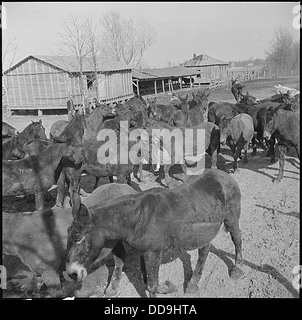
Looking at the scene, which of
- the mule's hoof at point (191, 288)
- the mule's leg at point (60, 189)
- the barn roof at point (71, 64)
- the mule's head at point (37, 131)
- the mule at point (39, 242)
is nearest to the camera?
the mule at point (39, 242)

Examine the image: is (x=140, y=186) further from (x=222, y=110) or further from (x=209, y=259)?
(x=222, y=110)

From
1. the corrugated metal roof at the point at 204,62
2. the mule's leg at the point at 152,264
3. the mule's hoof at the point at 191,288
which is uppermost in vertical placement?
the corrugated metal roof at the point at 204,62

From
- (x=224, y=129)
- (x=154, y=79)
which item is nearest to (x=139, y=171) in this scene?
(x=224, y=129)

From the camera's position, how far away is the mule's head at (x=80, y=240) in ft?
11.0

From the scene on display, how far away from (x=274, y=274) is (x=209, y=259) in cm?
103

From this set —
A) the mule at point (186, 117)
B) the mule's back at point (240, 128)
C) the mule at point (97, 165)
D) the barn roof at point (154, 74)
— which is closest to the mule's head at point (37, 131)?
the mule at point (97, 165)

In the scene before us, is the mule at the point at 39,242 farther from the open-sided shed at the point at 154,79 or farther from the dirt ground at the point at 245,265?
the open-sided shed at the point at 154,79

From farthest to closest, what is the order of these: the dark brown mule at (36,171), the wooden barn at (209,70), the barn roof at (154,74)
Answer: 1. the wooden barn at (209,70)
2. the barn roof at (154,74)
3. the dark brown mule at (36,171)

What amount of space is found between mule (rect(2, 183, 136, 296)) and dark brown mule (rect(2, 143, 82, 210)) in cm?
194

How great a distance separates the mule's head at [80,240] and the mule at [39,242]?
2.09 feet

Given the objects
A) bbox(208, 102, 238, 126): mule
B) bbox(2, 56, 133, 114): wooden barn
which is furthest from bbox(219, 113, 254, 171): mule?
bbox(2, 56, 133, 114): wooden barn

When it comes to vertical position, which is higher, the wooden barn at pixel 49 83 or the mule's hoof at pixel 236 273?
the wooden barn at pixel 49 83

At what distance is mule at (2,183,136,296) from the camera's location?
4.23m
